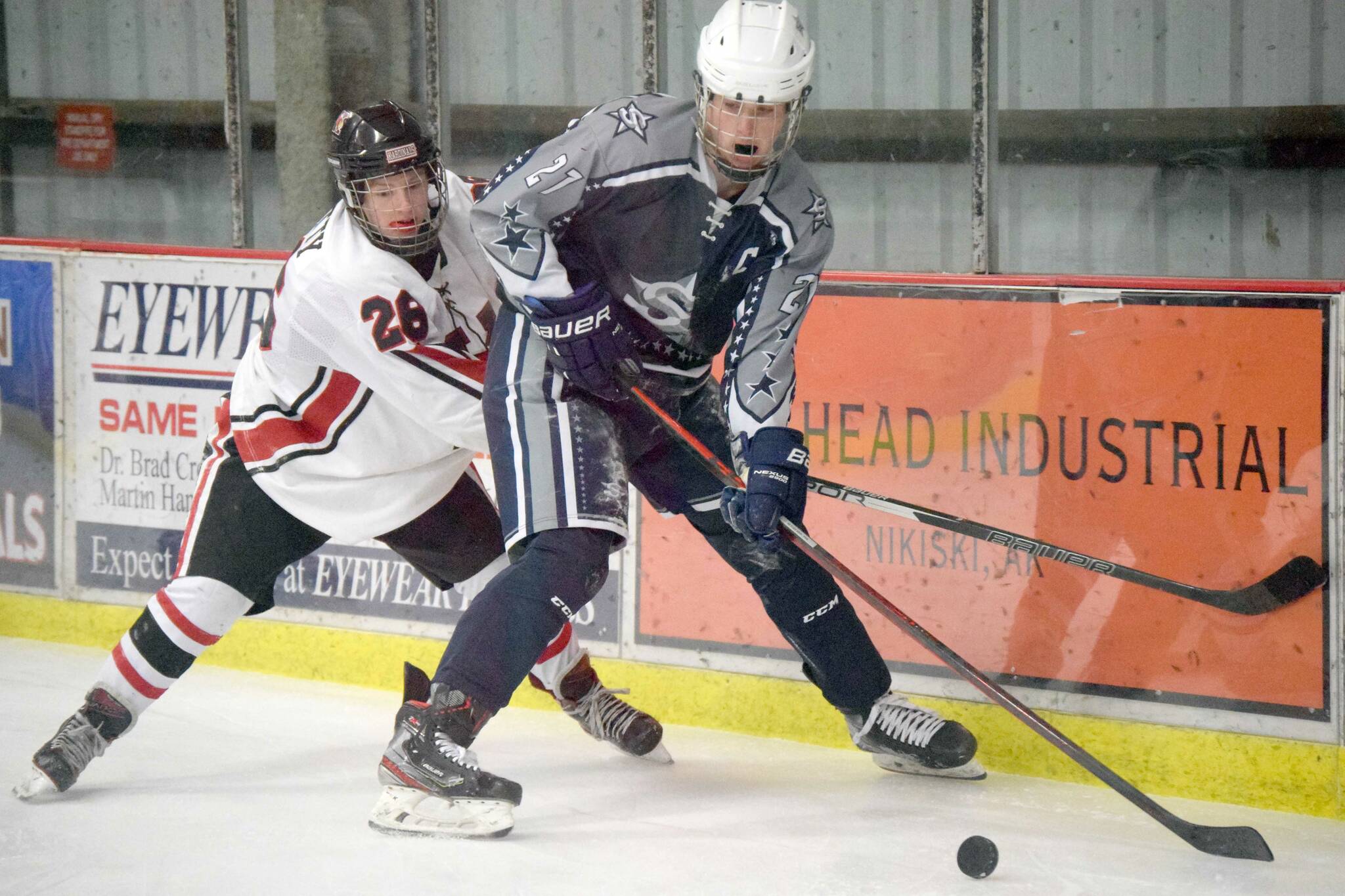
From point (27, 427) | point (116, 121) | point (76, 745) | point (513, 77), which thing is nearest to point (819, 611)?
point (76, 745)

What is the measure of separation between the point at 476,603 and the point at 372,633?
3.96 ft

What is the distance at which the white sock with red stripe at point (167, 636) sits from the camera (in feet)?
8.49

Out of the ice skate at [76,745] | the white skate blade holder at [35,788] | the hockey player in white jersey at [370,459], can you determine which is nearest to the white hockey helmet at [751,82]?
the hockey player in white jersey at [370,459]

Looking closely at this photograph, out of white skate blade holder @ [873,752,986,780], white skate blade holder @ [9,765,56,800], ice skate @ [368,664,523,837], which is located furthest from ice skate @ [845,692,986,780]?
white skate blade holder @ [9,765,56,800]

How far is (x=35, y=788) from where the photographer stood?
257cm

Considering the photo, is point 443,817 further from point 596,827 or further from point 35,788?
point 35,788

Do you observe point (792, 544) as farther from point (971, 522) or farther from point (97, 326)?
point (97, 326)

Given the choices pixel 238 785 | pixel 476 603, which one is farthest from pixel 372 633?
pixel 476 603

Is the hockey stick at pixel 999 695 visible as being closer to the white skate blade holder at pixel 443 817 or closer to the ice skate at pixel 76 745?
the white skate blade holder at pixel 443 817

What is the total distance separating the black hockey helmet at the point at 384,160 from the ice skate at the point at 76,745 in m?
0.94

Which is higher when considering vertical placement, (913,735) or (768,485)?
(768,485)

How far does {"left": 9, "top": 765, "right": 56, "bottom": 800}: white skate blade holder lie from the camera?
2570 mm

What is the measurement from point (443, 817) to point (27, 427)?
2.02m

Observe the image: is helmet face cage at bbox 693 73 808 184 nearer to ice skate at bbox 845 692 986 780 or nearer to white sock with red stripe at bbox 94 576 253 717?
ice skate at bbox 845 692 986 780
